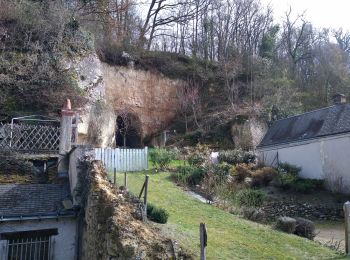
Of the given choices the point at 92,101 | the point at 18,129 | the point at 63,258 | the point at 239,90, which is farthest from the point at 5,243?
the point at 239,90

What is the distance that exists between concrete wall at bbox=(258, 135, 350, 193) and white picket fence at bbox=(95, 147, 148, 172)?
8811 millimetres

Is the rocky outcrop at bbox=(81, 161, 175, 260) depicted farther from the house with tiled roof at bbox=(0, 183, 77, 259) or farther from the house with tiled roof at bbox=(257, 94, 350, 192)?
the house with tiled roof at bbox=(257, 94, 350, 192)

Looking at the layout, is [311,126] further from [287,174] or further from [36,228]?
[36,228]

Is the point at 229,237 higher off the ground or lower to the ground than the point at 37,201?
lower

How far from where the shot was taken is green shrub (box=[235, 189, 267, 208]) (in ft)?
46.6

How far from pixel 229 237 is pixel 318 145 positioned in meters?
12.8

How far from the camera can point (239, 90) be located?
3072cm

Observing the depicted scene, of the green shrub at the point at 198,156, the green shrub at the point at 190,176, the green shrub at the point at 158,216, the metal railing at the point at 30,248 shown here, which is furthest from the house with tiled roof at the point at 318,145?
the metal railing at the point at 30,248

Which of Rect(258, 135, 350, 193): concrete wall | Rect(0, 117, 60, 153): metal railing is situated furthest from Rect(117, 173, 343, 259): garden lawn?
Rect(258, 135, 350, 193): concrete wall

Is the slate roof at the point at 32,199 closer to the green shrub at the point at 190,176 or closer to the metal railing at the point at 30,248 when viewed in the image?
the metal railing at the point at 30,248

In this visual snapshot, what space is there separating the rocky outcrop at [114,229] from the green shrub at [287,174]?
11.9 metres

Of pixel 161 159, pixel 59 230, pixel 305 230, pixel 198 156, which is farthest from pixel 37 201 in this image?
pixel 198 156

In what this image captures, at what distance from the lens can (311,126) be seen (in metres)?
21.0

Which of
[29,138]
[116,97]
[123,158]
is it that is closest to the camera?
[29,138]
